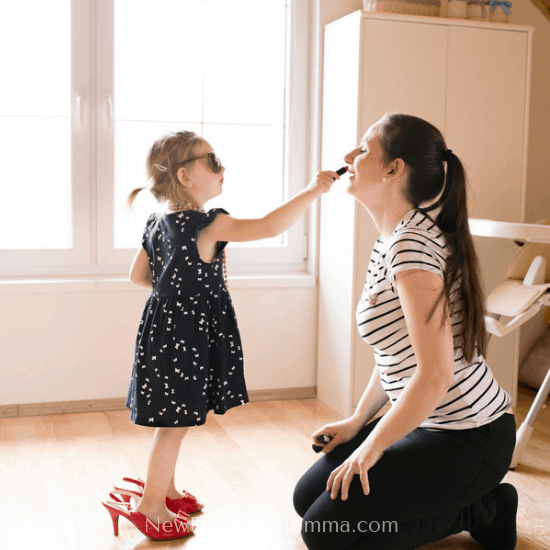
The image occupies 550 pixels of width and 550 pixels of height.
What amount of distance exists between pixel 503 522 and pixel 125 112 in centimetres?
211

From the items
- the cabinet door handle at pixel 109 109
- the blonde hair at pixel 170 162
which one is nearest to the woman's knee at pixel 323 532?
the blonde hair at pixel 170 162

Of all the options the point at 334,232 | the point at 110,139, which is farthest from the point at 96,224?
the point at 334,232

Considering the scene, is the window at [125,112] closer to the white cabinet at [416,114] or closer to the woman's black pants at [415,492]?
the white cabinet at [416,114]

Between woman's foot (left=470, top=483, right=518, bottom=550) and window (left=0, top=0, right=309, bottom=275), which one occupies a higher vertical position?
window (left=0, top=0, right=309, bottom=275)

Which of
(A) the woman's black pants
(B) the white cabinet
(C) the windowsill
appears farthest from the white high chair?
(C) the windowsill

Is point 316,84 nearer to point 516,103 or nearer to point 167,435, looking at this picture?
point 516,103

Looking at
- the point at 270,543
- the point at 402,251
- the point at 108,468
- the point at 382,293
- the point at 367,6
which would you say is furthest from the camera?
the point at 367,6

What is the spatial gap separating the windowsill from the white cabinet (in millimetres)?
144

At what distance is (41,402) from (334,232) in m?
1.35

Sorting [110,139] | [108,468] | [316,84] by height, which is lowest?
[108,468]

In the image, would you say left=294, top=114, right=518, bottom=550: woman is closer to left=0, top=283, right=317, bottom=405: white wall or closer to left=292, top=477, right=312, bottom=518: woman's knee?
left=292, top=477, right=312, bottom=518: woman's knee

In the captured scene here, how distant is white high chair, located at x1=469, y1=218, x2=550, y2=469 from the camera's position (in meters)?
2.35

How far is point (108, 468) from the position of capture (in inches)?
95.2

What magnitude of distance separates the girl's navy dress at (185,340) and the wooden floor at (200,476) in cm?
33
